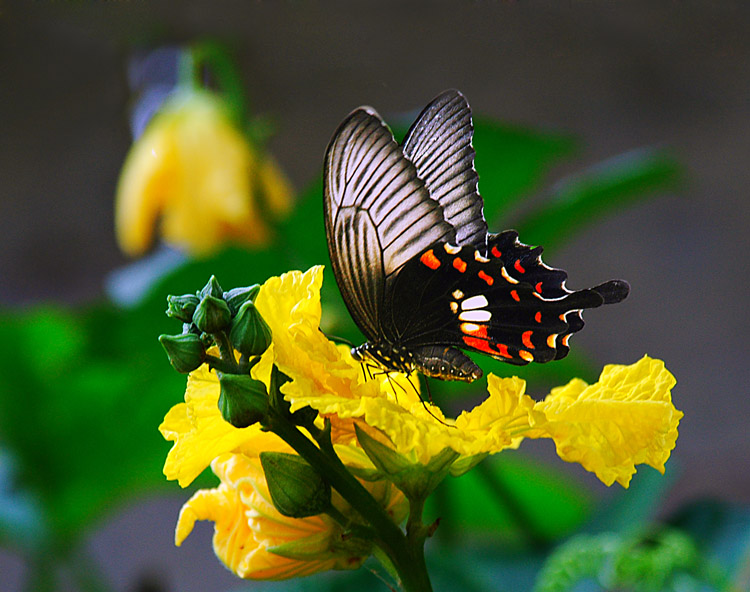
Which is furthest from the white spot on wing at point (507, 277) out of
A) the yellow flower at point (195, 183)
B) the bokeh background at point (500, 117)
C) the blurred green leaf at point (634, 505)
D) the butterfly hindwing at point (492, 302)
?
the bokeh background at point (500, 117)

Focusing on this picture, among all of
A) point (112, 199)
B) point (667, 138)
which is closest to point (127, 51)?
point (112, 199)

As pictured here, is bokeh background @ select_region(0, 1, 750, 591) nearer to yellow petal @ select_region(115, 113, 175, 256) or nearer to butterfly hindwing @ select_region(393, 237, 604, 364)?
yellow petal @ select_region(115, 113, 175, 256)

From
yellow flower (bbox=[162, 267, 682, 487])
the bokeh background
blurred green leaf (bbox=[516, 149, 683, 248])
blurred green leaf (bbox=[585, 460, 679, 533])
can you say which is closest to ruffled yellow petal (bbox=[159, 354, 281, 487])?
yellow flower (bbox=[162, 267, 682, 487])

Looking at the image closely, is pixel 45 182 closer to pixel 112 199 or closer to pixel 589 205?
pixel 112 199

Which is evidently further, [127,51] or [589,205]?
[127,51]

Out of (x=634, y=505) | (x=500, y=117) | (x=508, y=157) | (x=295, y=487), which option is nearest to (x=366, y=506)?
(x=295, y=487)

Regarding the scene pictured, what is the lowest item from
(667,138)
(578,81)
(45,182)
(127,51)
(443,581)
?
(443,581)

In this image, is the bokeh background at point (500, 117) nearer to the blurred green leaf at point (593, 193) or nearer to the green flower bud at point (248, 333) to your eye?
the blurred green leaf at point (593, 193)

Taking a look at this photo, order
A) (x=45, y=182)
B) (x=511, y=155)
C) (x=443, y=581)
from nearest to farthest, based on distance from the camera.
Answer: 1. (x=443, y=581)
2. (x=511, y=155)
3. (x=45, y=182)
